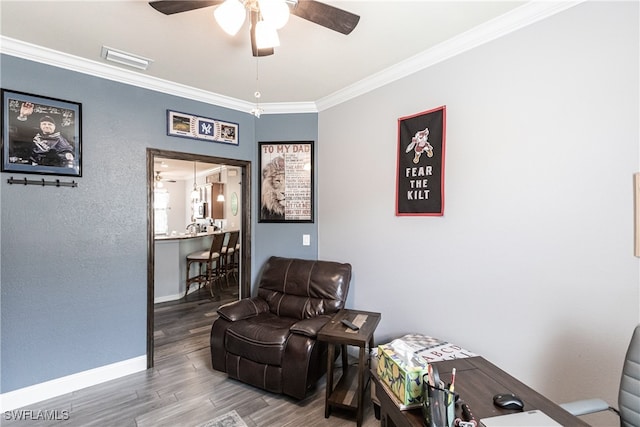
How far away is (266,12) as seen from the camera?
127cm

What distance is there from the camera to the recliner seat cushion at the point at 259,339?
2121mm

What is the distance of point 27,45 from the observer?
2092 millimetres

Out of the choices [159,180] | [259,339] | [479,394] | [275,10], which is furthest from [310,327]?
[159,180]

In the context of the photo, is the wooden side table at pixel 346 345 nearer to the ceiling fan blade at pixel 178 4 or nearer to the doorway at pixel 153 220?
the doorway at pixel 153 220

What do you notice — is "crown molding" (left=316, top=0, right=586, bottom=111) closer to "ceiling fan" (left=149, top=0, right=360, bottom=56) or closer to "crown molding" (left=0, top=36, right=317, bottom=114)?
"crown molding" (left=0, top=36, right=317, bottom=114)

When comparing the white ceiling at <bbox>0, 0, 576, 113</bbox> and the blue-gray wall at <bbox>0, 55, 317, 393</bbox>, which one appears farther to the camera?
the blue-gray wall at <bbox>0, 55, 317, 393</bbox>

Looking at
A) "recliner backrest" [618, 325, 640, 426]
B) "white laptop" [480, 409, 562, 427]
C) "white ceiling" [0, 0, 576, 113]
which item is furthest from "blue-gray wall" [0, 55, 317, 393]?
"recliner backrest" [618, 325, 640, 426]

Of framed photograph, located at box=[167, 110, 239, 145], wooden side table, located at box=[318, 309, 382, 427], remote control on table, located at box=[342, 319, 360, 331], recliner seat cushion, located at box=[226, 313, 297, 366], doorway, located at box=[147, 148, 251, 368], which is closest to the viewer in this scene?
wooden side table, located at box=[318, 309, 382, 427]

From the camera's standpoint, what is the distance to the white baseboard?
2.06 m

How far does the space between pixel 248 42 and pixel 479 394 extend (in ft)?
8.43

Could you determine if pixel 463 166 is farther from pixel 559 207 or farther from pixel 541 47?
pixel 541 47

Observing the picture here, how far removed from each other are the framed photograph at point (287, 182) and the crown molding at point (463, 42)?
827 mm

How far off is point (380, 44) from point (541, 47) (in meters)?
1.02

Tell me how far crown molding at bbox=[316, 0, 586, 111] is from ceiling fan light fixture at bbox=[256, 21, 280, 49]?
135cm
